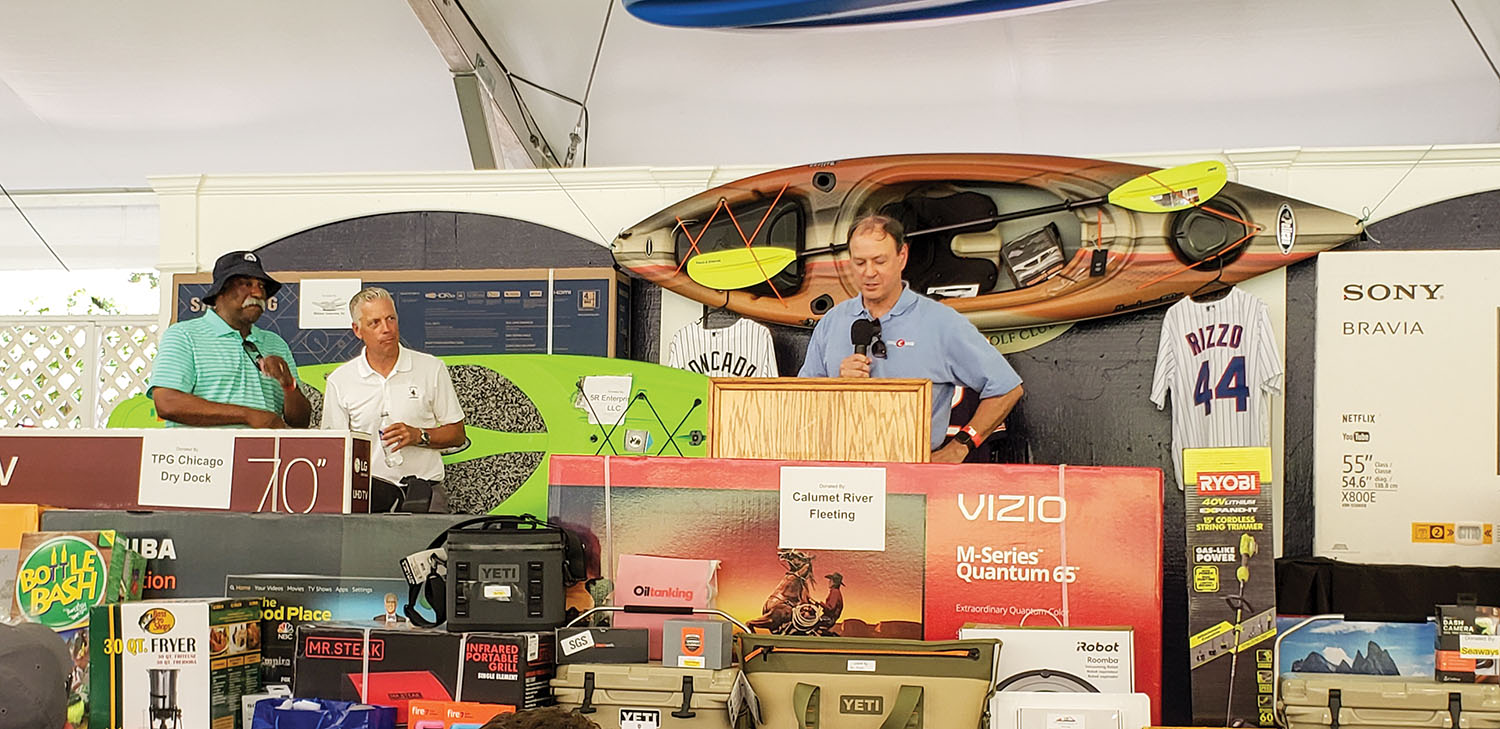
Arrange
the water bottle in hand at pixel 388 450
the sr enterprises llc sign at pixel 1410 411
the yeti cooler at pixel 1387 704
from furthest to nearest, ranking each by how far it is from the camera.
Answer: the water bottle in hand at pixel 388 450 < the sr enterprises llc sign at pixel 1410 411 < the yeti cooler at pixel 1387 704

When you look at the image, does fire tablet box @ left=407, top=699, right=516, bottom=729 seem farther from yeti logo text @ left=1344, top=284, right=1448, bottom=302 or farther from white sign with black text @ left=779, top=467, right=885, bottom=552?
yeti logo text @ left=1344, top=284, right=1448, bottom=302

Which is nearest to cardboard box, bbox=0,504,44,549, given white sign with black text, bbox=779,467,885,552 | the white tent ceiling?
white sign with black text, bbox=779,467,885,552

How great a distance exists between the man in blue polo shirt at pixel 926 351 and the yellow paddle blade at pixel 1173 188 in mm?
808

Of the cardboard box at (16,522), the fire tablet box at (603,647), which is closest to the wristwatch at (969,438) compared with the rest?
the fire tablet box at (603,647)

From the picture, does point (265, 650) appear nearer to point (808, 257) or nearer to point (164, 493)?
point (164, 493)

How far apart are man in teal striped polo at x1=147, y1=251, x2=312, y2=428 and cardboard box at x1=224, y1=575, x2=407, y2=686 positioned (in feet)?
4.91

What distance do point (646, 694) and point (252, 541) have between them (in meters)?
1.17

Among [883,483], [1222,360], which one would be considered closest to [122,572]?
[883,483]

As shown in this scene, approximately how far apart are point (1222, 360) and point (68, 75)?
5.48 metres

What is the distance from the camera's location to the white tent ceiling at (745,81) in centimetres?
561

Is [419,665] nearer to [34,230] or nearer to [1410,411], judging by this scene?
[1410,411]

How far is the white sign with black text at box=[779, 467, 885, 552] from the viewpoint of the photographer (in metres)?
2.98

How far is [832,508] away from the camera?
3.01 meters

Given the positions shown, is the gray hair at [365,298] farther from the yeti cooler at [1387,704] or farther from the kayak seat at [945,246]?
the yeti cooler at [1387,704]
